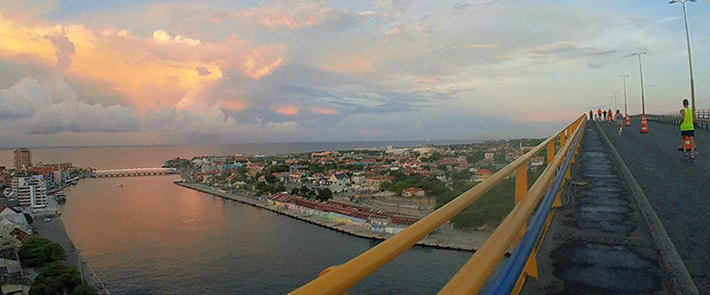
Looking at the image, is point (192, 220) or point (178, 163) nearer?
point (192, 220)

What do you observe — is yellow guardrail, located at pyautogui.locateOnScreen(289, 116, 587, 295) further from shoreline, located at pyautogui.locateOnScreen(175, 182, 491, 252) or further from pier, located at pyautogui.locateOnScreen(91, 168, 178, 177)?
pier, located at pyautogui.locateOnScreen(91, 168, 178, 177)

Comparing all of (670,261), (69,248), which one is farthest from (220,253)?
(670,261)

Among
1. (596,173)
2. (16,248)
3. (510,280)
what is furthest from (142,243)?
(510,280)

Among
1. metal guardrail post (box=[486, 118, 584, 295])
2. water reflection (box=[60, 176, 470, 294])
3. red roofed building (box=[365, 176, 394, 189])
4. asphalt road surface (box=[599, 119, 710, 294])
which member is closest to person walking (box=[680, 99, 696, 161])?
asphalt road surface (box=[599, 119, 710, 294])

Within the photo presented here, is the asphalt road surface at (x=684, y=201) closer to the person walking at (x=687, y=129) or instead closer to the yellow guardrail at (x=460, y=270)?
the person walking at (x=687, y=129)

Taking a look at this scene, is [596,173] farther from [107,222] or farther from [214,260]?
[107,222]

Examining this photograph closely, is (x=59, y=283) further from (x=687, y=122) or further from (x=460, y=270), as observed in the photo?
(x=687, y=122)

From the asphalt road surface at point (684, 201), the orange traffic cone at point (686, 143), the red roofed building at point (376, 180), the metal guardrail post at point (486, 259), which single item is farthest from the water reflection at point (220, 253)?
the metal guardrail post at point (486, 259)

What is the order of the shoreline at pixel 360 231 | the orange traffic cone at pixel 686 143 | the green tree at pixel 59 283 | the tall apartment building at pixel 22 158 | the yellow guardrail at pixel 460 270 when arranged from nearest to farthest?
the yellow guardrail at pixel 460 270 → the orange traffic cone at pixel 686 143 → the shoreline at pixel 360 231 → the green tree at pixel 59 283 → the tall apartment building at pixel 22 158
